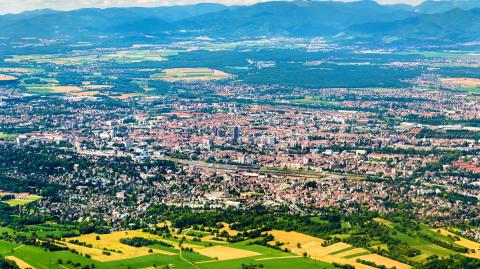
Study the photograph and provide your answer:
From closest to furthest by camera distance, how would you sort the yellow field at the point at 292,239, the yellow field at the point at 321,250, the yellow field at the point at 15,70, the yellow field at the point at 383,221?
1. the yellow field at the point at 321,250
2. the yellow field at the point at 292,239
3. the yellow field at the point at 383,221
4. the yellow field at the point at 15,70

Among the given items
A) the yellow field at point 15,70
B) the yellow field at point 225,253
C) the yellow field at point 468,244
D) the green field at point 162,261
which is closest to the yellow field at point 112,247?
the green field at point 162,261

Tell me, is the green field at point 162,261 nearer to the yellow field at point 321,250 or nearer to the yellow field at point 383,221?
the yellow field at point 321,250

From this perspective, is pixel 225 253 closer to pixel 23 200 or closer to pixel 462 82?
pixel 23 200

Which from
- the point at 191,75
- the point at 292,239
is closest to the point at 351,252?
the point at 292,239

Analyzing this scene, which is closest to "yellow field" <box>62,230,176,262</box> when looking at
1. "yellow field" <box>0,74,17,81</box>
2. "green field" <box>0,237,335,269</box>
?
"green field" <box>0,237,335,269</box>

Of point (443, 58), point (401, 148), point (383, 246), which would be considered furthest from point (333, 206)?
point (443, 58)

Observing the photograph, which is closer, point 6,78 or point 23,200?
point 23,200
